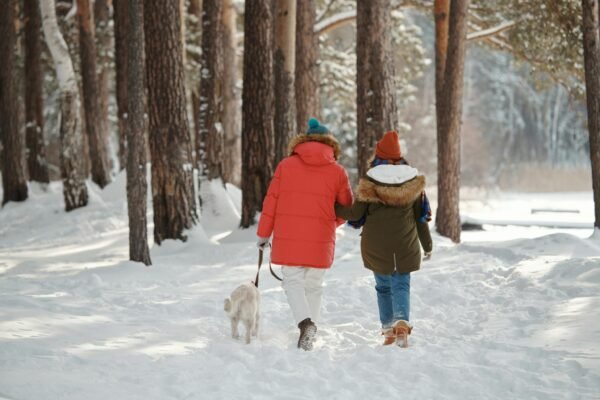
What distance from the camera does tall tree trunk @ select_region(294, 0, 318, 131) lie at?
1694cm

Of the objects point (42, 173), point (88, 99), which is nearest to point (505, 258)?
point (88, 99)

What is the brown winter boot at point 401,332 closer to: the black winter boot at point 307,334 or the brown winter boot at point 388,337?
the brown winter boot at point 388,337

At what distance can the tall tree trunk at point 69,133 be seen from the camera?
54.7 ft

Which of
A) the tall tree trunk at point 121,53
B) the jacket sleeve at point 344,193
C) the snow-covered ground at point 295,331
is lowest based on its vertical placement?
the snow-covered ground at point 295,331

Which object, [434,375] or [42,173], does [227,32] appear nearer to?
[42,173]

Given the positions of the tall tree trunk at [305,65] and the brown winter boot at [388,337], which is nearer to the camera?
the brown winter boot at [388,337]

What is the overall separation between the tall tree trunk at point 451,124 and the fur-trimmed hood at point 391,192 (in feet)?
26.9

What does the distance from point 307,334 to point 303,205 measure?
1020mm

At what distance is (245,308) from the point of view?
594 centimetres

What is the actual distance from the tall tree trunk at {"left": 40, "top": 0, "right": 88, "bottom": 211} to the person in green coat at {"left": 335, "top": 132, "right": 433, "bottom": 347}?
1233cm

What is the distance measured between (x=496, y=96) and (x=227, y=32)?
35769mm

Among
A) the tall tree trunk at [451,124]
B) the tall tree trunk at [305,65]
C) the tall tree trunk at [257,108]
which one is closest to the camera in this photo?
the tall tree trunk at [257,108]

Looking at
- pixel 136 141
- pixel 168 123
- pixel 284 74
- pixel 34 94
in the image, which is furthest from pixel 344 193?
pixel 34 94

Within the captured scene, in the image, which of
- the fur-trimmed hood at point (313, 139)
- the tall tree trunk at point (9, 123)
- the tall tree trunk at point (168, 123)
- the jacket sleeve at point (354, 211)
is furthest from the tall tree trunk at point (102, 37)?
the jacket sleeve at point (354, 211)
